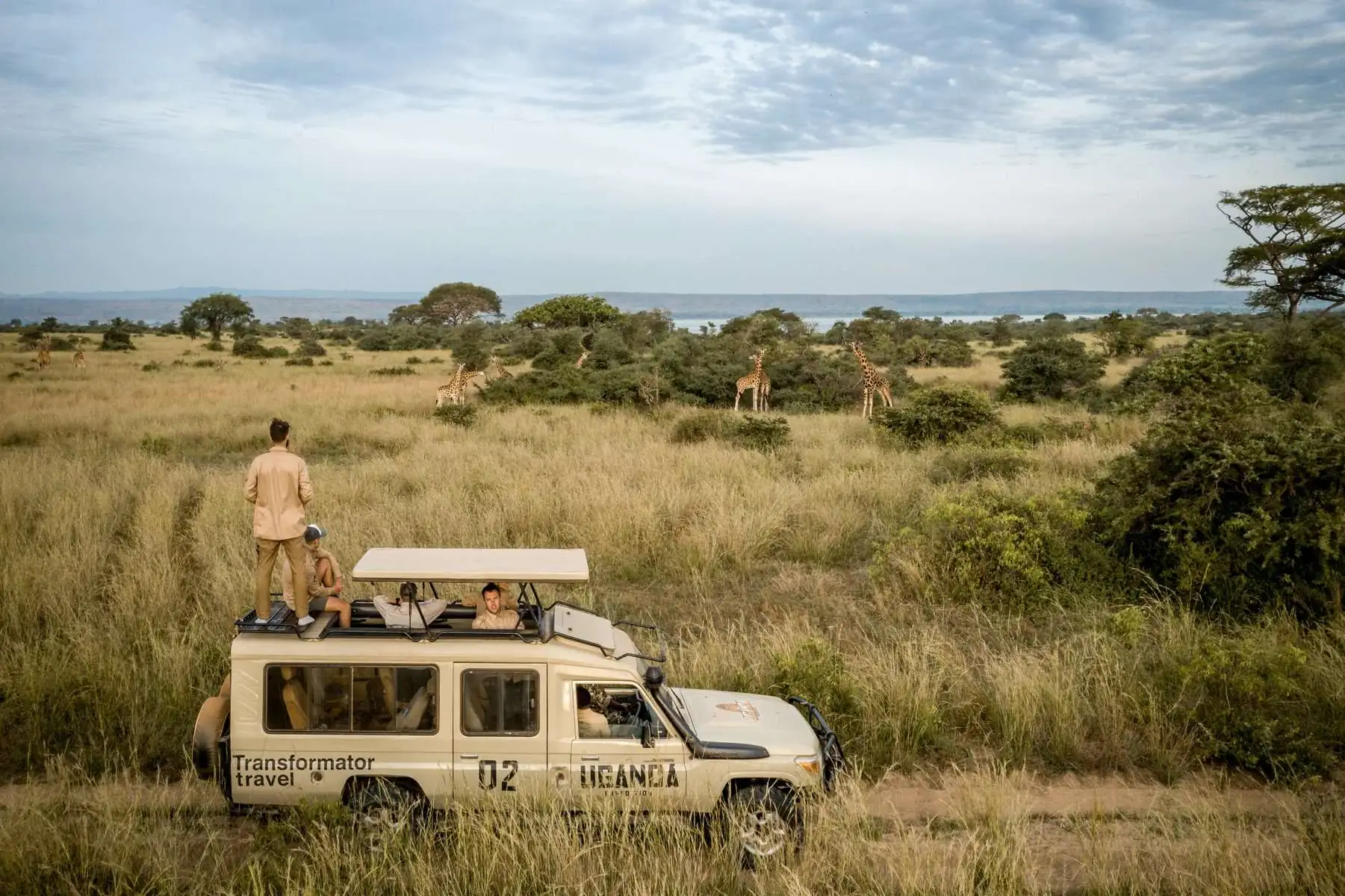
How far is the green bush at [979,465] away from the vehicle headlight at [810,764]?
966 cm

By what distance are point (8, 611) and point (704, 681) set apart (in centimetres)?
637

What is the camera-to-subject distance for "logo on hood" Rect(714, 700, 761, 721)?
6048 millimetres

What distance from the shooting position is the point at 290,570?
680 cm

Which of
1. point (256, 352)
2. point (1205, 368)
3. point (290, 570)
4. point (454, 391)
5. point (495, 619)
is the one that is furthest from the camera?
point (256, 352)

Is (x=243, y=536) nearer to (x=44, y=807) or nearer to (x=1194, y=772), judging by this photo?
(x=44, y=807)

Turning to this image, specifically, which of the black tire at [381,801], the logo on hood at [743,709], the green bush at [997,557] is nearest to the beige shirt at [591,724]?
the logo on hood at [743,709]

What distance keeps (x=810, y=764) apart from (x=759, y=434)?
13174mm

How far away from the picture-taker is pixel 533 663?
555cm

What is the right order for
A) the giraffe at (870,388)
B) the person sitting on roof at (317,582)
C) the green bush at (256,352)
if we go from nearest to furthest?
the person sitting on roof at (317,582)
the giraffe at (870,388)
the green bush at (256,352)

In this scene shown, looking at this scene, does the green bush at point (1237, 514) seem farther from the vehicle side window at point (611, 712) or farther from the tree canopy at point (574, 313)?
the tree canopy at point (574, 313)

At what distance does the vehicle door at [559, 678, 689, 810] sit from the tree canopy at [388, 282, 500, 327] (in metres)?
72.1

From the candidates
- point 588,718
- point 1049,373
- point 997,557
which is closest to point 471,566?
point 588,718

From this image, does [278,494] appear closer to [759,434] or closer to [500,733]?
A: [500,733]

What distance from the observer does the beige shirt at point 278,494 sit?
699cm
